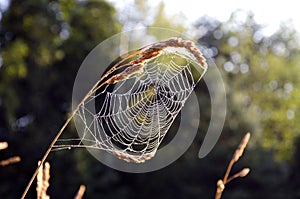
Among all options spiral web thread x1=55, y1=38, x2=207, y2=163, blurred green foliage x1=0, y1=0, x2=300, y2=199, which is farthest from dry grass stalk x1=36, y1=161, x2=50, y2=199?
blurred green foliage x1=0, y1=0, x2=300, y2=199

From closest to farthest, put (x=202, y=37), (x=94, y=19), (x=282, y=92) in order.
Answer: (x=94, y=19), (x=202, y=37), (x=282, y=92)

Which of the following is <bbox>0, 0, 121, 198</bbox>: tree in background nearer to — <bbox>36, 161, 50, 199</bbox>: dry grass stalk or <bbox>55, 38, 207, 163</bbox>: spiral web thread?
<bbox>55, 38, 207, 163</bbox>: spiral web thread

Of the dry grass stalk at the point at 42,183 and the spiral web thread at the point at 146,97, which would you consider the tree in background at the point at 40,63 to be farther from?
the dry grass stalk at the point at 42,183

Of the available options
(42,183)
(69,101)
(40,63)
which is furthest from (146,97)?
(40,63)

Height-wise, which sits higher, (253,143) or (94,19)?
(94,19)

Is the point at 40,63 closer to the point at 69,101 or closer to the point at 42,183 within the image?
the point at 69,101

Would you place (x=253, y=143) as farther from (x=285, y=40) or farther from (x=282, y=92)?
(x=285, y=40)

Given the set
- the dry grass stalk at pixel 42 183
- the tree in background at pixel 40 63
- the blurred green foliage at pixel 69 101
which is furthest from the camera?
the tree in background at pixel 40 63

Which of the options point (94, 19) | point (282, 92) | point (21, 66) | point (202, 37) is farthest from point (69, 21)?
point (282, 92)

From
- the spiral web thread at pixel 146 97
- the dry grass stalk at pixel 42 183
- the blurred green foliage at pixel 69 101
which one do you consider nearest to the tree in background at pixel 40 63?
the blurred green foliage at pixel 69 101
